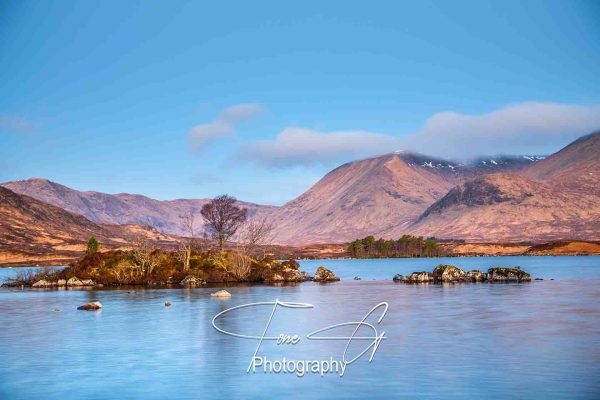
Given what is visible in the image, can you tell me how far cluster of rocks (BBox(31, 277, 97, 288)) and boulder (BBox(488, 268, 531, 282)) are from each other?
6023 cm

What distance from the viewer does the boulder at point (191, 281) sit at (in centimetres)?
9525

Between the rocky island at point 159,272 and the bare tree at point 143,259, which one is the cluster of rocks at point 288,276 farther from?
the bare tree at point 143,259

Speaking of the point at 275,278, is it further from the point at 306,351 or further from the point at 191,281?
the point at 306,351

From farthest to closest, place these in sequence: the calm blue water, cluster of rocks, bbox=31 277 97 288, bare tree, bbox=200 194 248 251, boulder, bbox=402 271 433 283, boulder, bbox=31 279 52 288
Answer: bare tree, bbox=200 194 248 251 → boulder, bbox=31 279 52 288 → cluster of rocks, bbox=31 277 97 288 → boulder, bbox=402 271 433 283 → the calm blue water

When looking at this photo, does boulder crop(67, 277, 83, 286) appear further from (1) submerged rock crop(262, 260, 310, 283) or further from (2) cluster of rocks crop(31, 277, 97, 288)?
(1) submerged rock crop(262, 260, 310, 283)

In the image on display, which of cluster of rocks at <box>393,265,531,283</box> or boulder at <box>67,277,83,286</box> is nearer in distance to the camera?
cluster of rocks at <box>393,265,531,283</box>

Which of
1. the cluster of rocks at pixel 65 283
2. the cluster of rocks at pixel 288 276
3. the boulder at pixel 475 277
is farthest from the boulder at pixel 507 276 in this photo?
the cluster of rocks at pixel 65 283

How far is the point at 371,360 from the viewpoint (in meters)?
32.0

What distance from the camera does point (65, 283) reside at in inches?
3900

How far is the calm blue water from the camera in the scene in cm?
2639

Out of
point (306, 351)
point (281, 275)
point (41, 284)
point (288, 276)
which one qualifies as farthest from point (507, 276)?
point (41, 284)

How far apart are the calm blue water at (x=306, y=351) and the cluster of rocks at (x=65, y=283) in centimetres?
3366

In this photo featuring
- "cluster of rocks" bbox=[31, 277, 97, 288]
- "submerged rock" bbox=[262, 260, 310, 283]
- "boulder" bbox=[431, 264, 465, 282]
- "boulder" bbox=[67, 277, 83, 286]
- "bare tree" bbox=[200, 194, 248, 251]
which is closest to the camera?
"boulder" bbox=[431, 264, 465, 282]

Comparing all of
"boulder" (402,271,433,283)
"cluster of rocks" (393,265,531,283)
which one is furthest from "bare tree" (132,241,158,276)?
"boulder" (402,271,433,283)
